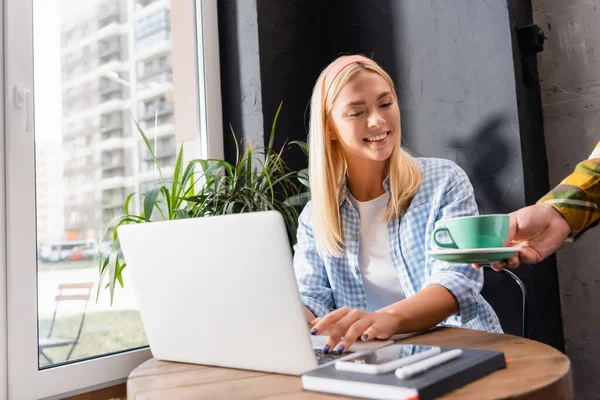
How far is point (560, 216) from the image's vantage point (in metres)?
1.25

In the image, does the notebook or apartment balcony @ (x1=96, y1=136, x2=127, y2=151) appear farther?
apartment balcony @ (x1=96, y1=136, x2=127, y2=151)

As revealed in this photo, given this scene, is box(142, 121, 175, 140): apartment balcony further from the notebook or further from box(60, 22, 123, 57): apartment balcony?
the notebook

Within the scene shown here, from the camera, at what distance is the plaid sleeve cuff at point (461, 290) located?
128 cm

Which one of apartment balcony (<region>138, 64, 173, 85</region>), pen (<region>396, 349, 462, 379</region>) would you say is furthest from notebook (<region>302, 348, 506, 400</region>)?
apartment balcony (<region>138, 64, 173, 85</region>)

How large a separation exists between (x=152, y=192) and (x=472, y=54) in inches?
48.7

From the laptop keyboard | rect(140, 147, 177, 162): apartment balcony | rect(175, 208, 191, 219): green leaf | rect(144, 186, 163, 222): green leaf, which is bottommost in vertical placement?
the laptop keyboard

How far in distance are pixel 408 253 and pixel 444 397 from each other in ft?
2.99

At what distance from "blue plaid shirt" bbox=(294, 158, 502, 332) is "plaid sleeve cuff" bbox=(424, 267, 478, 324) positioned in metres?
0.11

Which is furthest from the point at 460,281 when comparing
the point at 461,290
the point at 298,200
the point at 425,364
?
the point at 298,200

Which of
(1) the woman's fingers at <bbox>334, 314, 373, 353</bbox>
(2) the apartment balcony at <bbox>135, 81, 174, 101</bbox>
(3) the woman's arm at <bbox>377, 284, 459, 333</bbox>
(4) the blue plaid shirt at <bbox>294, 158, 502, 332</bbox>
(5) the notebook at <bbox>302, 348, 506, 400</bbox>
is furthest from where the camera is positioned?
(2) the apartment balcony at <bbox>135, 81, 174, 101</bbox>

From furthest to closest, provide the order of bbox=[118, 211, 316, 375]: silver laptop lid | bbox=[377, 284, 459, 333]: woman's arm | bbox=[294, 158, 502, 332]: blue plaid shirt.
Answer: bbox=[294, 158, 502, 332]: blue plaid shirt < bbox=[377, 284, 459, 333]: woman's arm < bbox=[118, 211, 316, 375]: silver laptop lid

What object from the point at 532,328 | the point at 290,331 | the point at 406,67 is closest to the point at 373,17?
the point at 406,67

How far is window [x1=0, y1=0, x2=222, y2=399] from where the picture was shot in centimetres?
158

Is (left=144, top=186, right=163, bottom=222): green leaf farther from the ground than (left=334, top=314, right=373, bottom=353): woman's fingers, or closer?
farther from the ground
